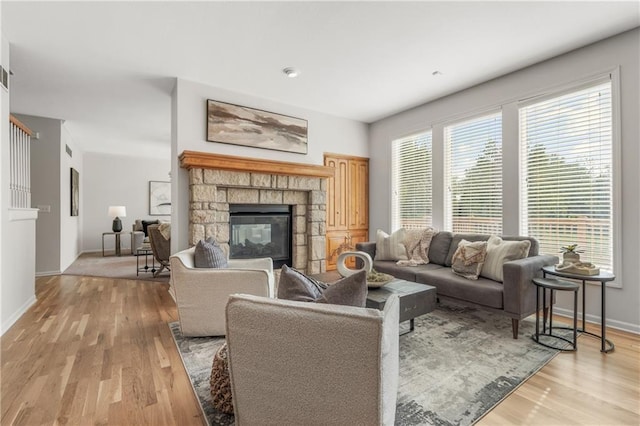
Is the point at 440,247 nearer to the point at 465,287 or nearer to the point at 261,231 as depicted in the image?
the point at 465,287

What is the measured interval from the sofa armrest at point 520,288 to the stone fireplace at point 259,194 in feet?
8.79

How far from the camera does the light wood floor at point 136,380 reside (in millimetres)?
1559

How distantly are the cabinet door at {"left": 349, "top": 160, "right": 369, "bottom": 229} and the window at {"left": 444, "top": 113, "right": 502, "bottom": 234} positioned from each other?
5.19 ft

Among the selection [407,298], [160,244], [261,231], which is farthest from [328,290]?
[160,244]

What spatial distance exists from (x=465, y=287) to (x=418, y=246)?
3.43 feet

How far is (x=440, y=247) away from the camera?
3.72m

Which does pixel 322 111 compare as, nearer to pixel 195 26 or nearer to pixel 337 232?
pixel 337 232

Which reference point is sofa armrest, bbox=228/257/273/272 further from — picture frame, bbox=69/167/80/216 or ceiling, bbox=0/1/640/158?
picture frame, bbox=69/167/80/216

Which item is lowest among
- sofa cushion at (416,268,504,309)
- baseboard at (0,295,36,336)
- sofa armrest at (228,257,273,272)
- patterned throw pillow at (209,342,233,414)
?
baseboard at (0,295,36,336)

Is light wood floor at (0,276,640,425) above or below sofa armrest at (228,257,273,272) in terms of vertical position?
below

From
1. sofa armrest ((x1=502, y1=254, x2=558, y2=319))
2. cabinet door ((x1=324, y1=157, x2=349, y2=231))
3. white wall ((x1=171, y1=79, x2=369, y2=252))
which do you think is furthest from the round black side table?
white wall ((x1=171, y1=79, x2=369, y2=252))

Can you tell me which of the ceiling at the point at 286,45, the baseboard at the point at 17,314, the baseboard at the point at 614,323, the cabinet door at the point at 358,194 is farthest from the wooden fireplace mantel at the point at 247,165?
the baseboard at the point at 614,323

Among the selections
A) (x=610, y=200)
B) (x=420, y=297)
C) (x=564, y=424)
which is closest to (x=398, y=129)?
(x=610, y=200)

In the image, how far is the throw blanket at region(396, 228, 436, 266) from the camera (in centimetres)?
373
